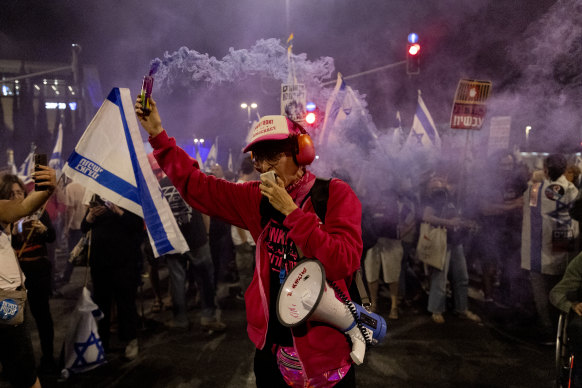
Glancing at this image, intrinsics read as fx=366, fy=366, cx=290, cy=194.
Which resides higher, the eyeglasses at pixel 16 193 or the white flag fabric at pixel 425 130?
the white flag fabric at pixel 425 130

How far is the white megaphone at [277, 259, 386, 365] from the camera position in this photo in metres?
1.67

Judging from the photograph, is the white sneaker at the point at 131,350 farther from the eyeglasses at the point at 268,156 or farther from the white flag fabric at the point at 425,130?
the white flag fabric at the point at 425,130

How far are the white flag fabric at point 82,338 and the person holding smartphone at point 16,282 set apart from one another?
1165 mm

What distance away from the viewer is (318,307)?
1.68 meters

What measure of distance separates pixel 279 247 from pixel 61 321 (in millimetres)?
5395

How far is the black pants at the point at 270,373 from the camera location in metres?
2.00

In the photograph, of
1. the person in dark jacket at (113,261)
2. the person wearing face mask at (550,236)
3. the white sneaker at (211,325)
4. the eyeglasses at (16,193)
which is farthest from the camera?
the white sneaker at (211,325)

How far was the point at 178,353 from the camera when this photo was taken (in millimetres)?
4727

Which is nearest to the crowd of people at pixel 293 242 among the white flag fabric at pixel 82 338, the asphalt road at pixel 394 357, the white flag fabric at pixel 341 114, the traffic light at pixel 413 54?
the asphalt road at pixel 394 357

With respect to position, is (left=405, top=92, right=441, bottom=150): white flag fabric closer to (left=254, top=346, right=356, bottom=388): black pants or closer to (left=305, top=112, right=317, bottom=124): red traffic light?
(left=305, top=112, right=317, bottom=124): red traffic light

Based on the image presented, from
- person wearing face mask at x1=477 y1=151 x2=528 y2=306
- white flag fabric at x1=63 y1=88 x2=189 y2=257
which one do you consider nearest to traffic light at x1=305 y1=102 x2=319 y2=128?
person wearing face mask at x1=477 y1=151 x2=528 y2=306

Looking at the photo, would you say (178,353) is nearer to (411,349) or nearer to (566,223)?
(411,349)

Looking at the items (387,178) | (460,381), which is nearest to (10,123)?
(387,178)

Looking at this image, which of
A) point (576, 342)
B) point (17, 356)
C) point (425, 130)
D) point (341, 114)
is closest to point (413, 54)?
point (425, 130)
